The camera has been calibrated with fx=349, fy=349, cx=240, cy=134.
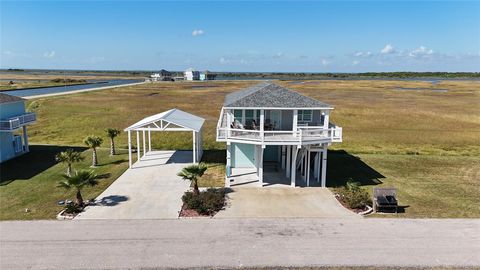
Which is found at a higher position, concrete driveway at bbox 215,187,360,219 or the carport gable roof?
the carport gable roof

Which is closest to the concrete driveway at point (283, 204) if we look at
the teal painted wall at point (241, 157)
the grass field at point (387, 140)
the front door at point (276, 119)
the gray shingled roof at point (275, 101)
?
the grass field at point (387, 140)

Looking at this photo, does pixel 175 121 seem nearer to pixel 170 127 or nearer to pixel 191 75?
pixel 170 127

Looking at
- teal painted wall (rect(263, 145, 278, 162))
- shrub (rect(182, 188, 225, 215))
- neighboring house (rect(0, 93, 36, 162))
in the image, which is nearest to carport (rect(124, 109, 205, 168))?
teal painted wall (rect(263, 145, 278, 162))

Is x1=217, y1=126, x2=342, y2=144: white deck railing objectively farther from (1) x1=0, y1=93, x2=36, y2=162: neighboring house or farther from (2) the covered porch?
(1) x1=0, y1=93, x2=36, y2=162: neighboring house

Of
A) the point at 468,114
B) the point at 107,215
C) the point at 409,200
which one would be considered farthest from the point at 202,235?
the point at 468,114

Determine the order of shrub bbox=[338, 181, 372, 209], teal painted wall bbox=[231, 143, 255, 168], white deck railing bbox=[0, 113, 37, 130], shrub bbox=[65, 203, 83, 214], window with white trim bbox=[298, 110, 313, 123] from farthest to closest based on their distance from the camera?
white deck railing bbox=[0, 113, 37, 130] → teal painted wall bbox=[231, 143, 255, 168] → window with white trim bbox=[298, 110, 313, 123] → shrub bbox=[338, 181, 372, 209] → shrub bbox=[65, 203, 83, 214]

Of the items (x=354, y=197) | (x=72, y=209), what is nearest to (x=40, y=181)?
(x=72, y=209)

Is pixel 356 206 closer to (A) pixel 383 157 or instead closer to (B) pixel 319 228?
(B) pixel 319 228
